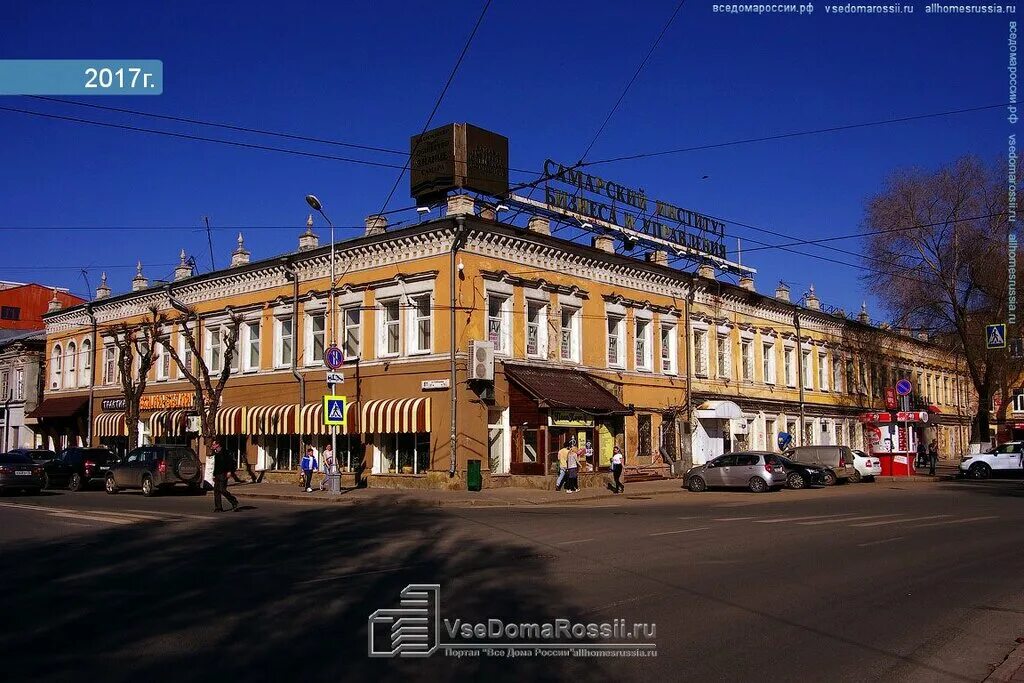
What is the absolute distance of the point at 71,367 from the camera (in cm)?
5006

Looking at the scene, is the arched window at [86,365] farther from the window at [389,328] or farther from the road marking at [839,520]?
the road marking at [839,520]

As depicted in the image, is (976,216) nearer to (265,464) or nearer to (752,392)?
(752,392)

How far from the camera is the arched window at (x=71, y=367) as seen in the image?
163 ft

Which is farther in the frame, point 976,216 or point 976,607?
point 976,216

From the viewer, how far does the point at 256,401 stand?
124ft

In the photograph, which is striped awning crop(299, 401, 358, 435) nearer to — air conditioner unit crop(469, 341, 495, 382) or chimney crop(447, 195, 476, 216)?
air conditioner unit crop(469, 341, 495, 382)

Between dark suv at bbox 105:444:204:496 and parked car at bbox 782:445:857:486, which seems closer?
dark suv at bbox 105:444:204:496

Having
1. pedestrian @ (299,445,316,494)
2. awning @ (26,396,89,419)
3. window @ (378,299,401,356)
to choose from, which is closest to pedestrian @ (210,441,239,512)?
pedestrian @ (299,445,316,494)

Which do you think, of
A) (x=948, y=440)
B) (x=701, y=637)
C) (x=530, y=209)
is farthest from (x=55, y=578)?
(x=948, y=440)

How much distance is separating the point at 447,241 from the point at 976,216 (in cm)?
2983

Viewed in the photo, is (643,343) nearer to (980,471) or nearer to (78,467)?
(980,471)

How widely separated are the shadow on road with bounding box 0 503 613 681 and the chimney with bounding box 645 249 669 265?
25.0 meters

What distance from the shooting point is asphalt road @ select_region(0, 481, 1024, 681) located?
290 inches

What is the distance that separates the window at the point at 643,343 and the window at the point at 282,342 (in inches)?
596
